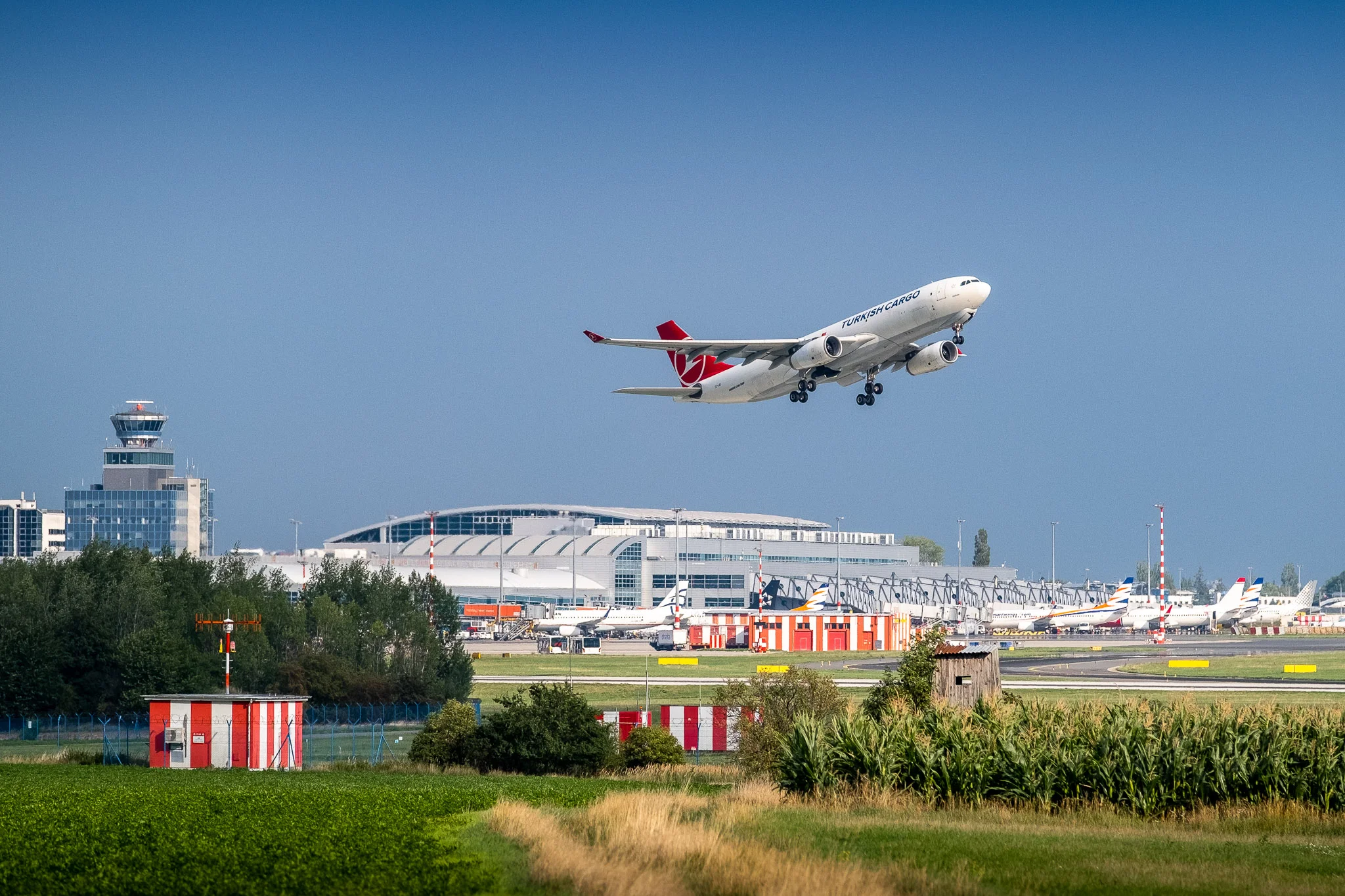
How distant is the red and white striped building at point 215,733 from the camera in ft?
154

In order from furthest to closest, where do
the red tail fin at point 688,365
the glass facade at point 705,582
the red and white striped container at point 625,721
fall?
the glass facade at point 705,582 < the red tail fin at point 688,365 < the red and white striped container at point 625,721

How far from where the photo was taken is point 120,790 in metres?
34.9

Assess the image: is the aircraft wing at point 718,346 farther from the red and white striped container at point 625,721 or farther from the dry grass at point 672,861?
the dry grass at point 672,861

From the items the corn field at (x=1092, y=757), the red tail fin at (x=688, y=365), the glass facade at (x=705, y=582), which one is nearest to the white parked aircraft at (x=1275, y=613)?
the glass facade at (x=705, y=582)

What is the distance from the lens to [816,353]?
5519 centimetres

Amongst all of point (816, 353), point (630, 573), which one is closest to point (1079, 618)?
point (630, 573)

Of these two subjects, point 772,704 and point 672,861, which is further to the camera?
point 772,704

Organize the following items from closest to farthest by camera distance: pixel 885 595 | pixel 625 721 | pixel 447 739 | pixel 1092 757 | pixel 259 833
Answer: pixel 259 833 → pixel 1092 757 → pixel 447 739 → pixel 625 721 → pixel 885 595

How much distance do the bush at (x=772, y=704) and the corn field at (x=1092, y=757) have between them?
37.1 ft

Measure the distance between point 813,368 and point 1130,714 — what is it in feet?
91.5

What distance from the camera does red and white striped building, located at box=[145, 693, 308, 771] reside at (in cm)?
4697

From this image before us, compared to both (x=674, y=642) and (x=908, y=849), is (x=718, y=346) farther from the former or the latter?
(x=674, y=642)

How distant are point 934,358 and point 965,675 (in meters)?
18.6

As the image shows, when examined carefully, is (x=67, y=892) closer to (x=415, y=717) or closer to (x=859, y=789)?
(x=859, y=789)
